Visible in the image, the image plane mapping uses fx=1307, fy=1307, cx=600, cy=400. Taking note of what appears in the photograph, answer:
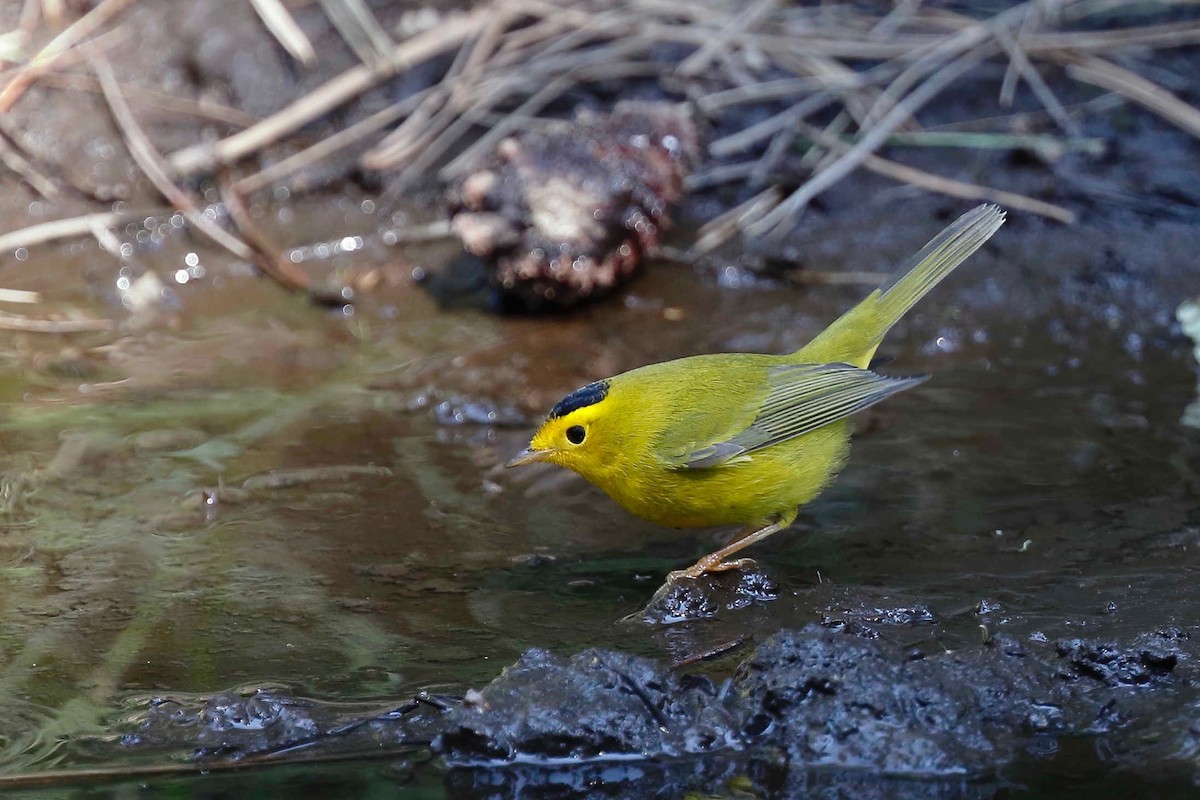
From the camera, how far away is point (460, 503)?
420cm

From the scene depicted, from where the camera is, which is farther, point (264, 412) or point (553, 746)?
point (264, 412)

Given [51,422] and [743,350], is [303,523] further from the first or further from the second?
[743,350]

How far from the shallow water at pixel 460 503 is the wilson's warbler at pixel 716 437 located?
18 cm

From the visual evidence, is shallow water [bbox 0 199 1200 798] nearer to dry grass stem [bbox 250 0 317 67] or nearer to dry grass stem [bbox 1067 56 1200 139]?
dry grass stem [bbox 1067 56 1200 139]

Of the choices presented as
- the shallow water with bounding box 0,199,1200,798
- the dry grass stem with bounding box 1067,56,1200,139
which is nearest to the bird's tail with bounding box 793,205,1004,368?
the shallow water with bounding box 0,199,1200,798

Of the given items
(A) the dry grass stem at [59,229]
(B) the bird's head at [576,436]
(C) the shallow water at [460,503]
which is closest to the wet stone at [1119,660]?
(C) the shallow water at [460,503]

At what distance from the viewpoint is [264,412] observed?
4.84 m

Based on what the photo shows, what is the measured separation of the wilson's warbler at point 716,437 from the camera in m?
3.93

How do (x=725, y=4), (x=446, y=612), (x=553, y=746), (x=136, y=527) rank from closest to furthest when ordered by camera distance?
(x=553, y=746) → (x=446, y=612) → (x=136, y=527) → (x=725, y=4)

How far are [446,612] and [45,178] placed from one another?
14.2 ft

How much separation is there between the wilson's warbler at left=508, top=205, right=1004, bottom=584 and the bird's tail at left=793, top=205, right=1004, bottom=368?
16 centimetres

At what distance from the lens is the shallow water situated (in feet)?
10.5

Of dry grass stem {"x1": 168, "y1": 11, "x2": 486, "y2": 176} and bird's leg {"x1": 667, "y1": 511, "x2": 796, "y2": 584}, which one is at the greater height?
dry grass stem {"x1": 168, "y1": 11, "x2": 486, "y2": 176}

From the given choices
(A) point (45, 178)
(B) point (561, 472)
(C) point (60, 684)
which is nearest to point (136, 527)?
(C) point (60, 684)
